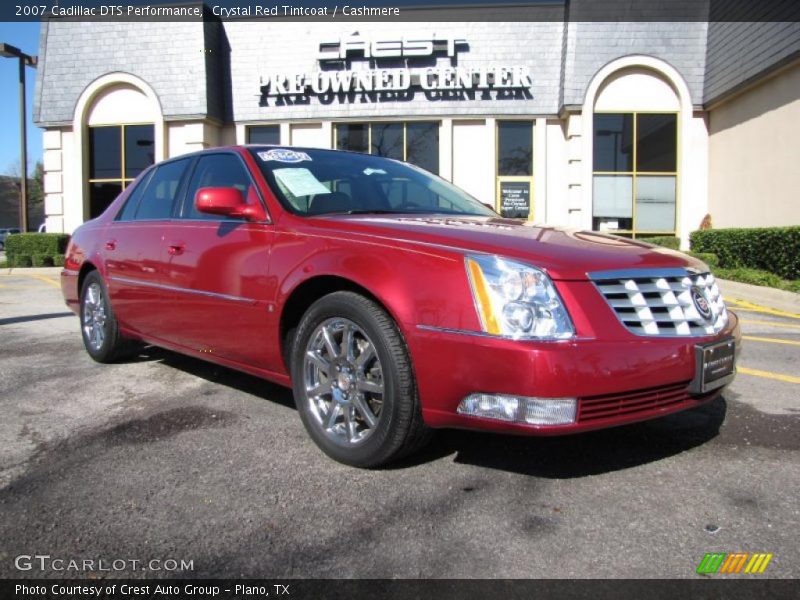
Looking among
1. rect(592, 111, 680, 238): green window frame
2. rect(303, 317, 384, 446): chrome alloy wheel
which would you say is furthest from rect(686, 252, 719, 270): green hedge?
rect(303, 317, 384, 446): chrome alloy wheel

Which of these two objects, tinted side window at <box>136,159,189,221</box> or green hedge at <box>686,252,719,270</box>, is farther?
green hedge at <box>686,252,719,270</box>

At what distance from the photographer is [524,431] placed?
2.35 meters

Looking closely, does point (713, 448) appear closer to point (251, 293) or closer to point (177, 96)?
point (251, 293)

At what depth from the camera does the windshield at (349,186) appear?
348 centimetres

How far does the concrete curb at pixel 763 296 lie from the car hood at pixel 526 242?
6.59m

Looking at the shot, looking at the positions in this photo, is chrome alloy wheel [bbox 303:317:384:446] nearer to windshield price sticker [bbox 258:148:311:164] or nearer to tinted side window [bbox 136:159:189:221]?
windshield price sticker [bbox 258:148:311:164]

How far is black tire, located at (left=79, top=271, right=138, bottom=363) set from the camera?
4.76 metres

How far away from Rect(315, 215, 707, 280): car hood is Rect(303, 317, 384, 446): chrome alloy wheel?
0.49 m

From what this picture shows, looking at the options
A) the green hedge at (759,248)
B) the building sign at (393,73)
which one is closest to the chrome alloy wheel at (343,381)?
the green hedge at (759,248)

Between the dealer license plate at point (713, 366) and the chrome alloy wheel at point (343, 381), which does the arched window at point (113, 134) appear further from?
the dealer license plate at point (713, 366)

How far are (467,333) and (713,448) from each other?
1.58 m

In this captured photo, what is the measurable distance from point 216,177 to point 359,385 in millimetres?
1886
